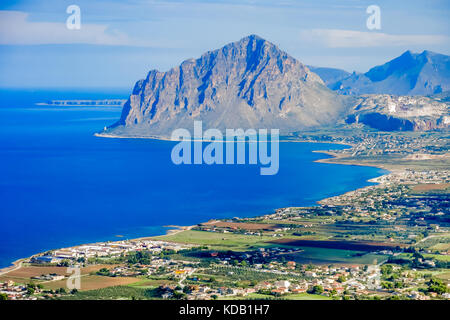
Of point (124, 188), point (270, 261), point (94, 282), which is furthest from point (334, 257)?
point (124, 188)

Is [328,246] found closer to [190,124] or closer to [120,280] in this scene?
[120,280]

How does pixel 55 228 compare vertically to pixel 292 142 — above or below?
below

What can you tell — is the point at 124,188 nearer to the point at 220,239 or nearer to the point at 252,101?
the point at 220,239

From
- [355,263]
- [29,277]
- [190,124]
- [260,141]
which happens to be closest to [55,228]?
[29,277]

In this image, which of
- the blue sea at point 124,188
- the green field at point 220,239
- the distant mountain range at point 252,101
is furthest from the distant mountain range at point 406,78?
the green field at point 220,239

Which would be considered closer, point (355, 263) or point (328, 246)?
point (355, 263)

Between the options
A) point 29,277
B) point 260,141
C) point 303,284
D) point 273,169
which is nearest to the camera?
point 303,284

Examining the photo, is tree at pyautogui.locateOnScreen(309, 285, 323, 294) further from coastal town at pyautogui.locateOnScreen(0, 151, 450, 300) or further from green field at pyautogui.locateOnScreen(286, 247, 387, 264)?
green field at pyautogui.locateOnScreen(286, 247, 387, 264)
